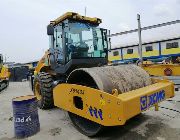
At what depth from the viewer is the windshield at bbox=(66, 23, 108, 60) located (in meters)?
6.19

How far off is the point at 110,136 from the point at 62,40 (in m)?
2.89

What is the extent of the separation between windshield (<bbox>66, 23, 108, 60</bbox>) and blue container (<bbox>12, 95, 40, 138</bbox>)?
5.94ft

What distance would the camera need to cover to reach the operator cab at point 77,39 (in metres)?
6.16

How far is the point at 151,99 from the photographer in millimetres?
4371

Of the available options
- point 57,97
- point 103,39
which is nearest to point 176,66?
point 103,39

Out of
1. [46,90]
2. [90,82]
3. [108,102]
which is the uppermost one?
[90,82]

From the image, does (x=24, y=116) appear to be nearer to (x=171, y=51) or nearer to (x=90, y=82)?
(x=90, y=82)

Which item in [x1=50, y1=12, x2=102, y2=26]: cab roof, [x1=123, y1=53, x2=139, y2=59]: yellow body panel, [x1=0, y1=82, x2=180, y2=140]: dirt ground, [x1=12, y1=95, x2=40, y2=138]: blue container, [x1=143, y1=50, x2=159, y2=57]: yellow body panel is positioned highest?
[x1=50, y1=12, x2=102, y2=26]: cab roof

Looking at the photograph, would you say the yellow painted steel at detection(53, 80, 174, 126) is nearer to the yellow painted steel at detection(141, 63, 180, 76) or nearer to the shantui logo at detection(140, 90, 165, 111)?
the shantui logo at detection(140, 90, 165, 111)

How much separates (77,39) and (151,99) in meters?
2.85

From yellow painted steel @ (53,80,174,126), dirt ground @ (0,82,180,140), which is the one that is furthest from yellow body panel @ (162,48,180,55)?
yellow painted steel @ (53,80,174,126)

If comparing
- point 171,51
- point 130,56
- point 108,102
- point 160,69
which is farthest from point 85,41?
point 130,56

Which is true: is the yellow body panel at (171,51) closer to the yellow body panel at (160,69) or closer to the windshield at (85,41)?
the yellow body panel at (160,69)

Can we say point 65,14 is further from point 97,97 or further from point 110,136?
point 110,136
